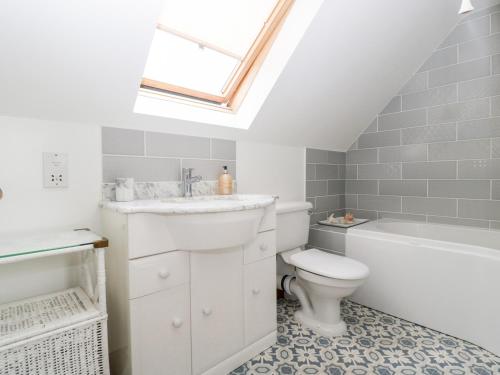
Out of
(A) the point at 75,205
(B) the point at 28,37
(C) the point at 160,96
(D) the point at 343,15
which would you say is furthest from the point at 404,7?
(A) the point at 75,205

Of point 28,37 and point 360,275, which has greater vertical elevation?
point 28,37

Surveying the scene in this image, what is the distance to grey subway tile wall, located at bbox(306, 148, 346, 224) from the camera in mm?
2570

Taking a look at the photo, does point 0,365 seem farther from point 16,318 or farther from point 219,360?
point 219,360

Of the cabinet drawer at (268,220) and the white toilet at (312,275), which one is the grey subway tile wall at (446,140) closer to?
the white toilet at (312,275)

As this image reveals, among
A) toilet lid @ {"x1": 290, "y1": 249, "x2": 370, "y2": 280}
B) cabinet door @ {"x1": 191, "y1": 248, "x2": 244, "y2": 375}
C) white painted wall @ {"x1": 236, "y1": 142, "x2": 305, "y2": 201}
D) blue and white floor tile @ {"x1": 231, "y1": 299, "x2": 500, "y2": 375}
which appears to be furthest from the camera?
white painted wall @ {"x1": 236, "y1": 142, "x2": 305, "y2": 201}

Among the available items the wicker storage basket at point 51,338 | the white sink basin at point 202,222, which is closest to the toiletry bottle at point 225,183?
the white sink basin at point 202,222

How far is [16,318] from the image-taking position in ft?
3.44

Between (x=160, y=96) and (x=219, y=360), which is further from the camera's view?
(x=160, y=96)

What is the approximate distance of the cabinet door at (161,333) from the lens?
1.14 m

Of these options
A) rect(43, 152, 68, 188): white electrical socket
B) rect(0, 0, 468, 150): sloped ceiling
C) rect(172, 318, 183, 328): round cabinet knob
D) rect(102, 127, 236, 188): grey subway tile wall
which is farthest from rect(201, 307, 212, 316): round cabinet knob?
rect(0, 0, 468, 150): sloped ceiling

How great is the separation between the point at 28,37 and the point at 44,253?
2.52 ft

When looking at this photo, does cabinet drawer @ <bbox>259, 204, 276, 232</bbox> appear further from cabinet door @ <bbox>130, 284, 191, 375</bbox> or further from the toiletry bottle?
cabinet door @ <bbox>130, 284, 191, 375</bbox>

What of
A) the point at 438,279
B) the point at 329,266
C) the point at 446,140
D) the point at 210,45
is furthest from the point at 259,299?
the point at 446,140

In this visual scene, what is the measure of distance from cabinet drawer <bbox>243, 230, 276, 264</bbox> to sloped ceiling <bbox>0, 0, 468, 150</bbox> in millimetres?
736
